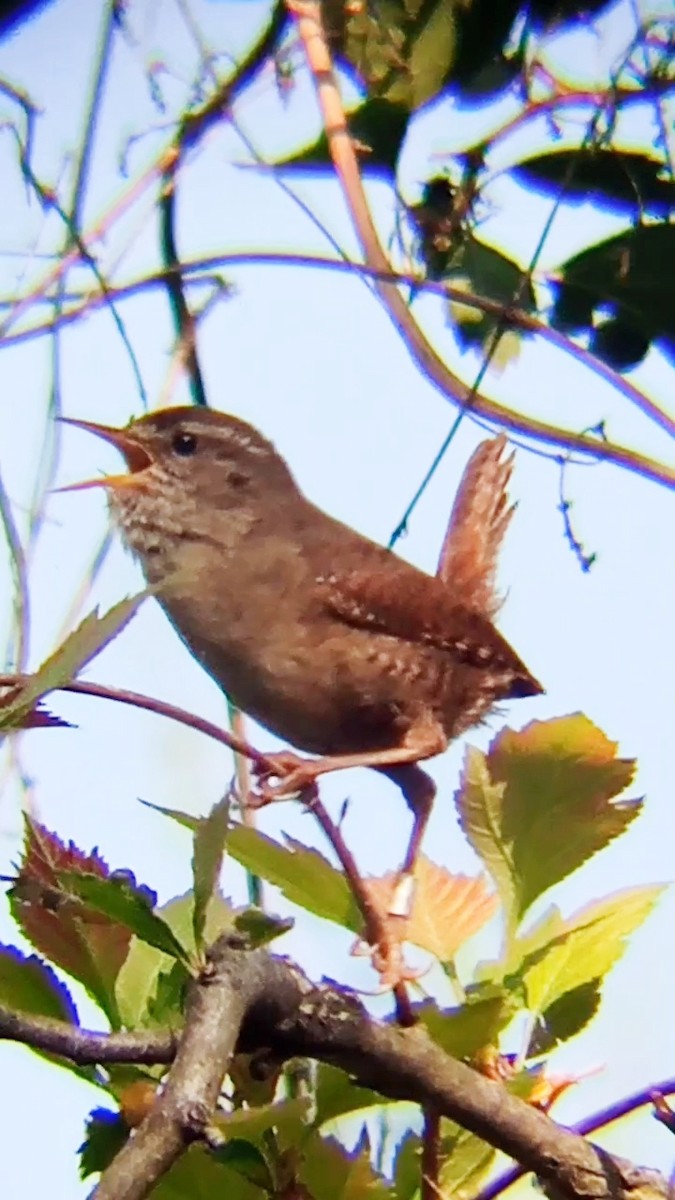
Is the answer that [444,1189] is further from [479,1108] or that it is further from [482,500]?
[482,500]

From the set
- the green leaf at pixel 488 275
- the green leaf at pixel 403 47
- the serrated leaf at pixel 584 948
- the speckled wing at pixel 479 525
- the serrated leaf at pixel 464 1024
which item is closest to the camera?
the serrated leaf at pixel 464 1024

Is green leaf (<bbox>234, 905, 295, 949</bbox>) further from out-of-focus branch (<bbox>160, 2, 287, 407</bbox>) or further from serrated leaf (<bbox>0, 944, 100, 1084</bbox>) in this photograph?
out-of-focus branch (<bbox>160, 2, 287, 407</bbox>)

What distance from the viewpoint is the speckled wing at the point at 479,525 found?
2303 millimetres

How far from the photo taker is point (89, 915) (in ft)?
3.05

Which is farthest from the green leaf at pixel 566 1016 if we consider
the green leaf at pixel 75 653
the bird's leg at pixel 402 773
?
the green leaf at pixel 75 653

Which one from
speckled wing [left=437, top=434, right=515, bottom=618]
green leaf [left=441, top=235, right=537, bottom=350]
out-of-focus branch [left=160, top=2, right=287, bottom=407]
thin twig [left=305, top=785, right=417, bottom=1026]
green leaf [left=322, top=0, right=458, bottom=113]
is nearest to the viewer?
thin twig [left=305, top=785, right=417, bottom=1026]

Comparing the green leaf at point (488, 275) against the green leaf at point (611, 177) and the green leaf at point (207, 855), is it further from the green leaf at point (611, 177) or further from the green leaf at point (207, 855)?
the green leaf at point (207, 855)

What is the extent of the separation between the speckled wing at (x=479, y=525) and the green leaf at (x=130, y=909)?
4.96 ft

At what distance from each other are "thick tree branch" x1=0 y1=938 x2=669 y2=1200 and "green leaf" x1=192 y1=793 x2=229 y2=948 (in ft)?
0.09

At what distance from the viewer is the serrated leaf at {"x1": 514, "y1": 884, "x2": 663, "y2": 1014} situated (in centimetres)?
105

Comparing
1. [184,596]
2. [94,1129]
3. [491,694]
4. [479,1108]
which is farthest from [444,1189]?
[491,694]

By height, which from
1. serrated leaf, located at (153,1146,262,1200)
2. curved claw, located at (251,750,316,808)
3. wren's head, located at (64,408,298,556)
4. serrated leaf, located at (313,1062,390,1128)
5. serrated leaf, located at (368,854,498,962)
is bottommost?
serrated leaf, located at (153,1146,262,1200)

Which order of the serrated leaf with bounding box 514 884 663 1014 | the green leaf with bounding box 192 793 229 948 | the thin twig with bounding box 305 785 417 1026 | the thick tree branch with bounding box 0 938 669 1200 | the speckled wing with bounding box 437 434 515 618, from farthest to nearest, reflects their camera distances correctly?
the speckled wing with bounding box 437 434 515 618 < the serrated leaf with bounding box 514 884 663 1014 < the thin twig with bounding box 305 785 417 1026 < the green leaf with bounding box 192 793 229 948 < the thick tree branch with bounding box 0 938 669 1200

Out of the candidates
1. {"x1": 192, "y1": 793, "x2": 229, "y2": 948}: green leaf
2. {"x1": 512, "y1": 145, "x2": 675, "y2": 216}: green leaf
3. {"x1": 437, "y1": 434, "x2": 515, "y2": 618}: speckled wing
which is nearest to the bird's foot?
{"x1": 192, "y1": 793, "x2": 229, "y2": 948}: green leaf
